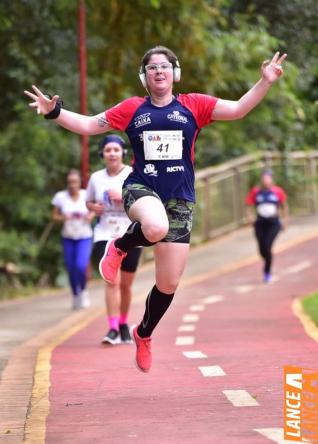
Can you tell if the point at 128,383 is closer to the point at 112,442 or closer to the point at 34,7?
the point at 112,442

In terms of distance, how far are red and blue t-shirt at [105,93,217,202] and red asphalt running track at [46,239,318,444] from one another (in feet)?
4.51

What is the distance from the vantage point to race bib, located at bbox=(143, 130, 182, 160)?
28.2 feet

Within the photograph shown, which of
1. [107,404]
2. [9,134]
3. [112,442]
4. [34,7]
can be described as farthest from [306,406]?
[9,134]

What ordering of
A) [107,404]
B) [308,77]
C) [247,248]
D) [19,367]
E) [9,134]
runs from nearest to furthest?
[107,404], [19,367], [308,77], [9,134], [247,248]

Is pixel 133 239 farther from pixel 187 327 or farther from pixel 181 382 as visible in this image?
pixel 187 327

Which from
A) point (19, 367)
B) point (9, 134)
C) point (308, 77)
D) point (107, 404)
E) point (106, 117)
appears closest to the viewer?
point (107, 404)

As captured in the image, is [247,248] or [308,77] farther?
[247,248]

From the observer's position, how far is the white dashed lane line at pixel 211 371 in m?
9.65

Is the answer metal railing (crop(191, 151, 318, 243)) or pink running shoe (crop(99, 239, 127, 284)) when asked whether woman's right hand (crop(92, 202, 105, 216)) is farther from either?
metal railing (crop(191, 151, 318, 243))

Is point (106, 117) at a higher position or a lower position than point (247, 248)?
higher

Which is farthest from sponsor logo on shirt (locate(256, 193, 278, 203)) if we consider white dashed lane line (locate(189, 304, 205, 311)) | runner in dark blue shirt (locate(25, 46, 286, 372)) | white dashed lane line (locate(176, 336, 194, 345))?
runner in dark blue shirt (locate(25, 46, 286, 372))

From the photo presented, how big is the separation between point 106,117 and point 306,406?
121 inches

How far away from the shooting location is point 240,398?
324 inches

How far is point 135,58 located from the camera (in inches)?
963
